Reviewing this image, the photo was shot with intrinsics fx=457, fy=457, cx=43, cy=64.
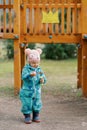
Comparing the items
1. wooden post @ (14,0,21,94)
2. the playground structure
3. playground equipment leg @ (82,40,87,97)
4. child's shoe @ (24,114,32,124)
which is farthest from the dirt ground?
the playground structure

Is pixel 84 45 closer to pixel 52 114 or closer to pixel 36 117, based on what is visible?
pixel 52 114

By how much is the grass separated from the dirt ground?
0.66 meters

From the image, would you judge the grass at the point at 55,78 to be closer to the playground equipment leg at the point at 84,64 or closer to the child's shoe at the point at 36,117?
the playground equipment leg at the point at 84,64

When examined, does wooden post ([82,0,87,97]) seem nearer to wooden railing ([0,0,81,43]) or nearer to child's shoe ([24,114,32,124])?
wooden railing ([0,0,81,43])

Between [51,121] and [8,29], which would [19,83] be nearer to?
[8,29]

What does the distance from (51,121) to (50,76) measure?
17.9 feet

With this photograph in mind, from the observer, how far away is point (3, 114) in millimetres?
7004

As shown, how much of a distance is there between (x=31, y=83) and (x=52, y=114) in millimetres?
924

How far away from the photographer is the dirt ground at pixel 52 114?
620cm

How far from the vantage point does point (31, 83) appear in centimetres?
633

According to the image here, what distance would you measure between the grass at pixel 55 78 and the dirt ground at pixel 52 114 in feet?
2.17

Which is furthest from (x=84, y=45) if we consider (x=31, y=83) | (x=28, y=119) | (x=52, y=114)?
(x=28, y=119)

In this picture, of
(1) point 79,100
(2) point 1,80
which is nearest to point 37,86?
(1) point 79,100

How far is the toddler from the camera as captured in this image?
6.29m
